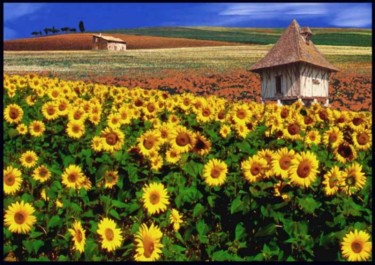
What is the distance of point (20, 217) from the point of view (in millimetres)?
4223

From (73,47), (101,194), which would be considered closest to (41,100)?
(101,194)

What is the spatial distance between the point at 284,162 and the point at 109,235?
163 cm

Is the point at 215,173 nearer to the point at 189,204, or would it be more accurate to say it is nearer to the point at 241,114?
the point at 189,204

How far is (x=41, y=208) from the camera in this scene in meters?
4.62

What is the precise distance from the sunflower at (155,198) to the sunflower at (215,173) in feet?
1.49

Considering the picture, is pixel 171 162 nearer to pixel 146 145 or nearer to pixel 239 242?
pixel 146 145

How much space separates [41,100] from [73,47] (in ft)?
182

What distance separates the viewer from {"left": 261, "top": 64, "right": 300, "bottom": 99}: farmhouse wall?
89.8 ft

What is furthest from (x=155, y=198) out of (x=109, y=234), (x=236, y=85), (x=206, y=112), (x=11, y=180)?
(x=236, y=85)

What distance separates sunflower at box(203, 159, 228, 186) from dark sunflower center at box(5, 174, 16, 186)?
1.81m

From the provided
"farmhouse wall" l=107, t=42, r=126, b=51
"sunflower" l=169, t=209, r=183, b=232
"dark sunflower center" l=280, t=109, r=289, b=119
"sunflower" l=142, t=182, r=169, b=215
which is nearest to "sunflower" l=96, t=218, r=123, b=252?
"sunflower" l=142, t=182, r=169, b=215

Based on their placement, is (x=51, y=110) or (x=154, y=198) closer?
(x=154, y=198)

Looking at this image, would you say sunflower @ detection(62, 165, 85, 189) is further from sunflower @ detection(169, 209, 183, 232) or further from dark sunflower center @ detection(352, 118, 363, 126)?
dark sunflower center @ detection(352, 118, 363, 126)

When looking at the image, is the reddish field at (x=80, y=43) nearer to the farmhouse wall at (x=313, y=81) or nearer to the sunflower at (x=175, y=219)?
the farmhouse wall at (x=313, y=81)
